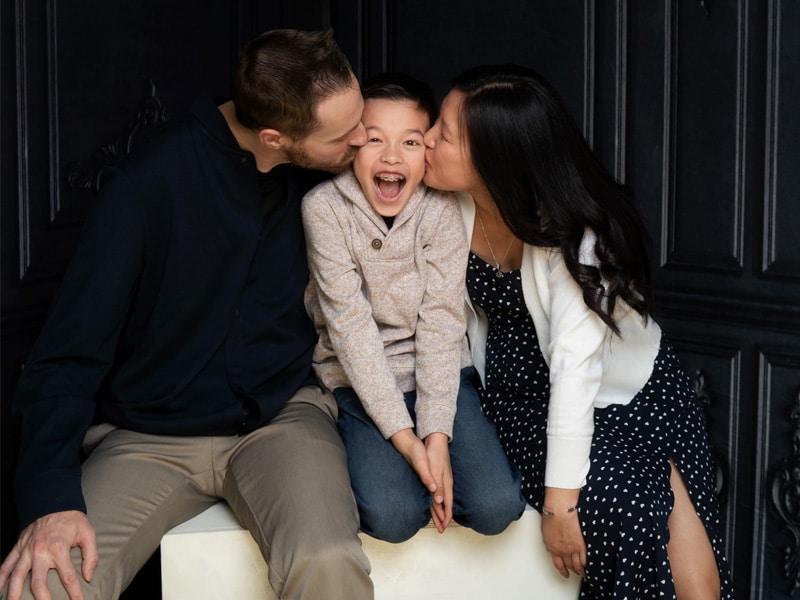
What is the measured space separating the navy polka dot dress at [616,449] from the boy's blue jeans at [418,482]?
88 millimetres

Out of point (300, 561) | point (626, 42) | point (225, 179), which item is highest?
point (626, 42)

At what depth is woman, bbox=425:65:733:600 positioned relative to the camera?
1.97 m

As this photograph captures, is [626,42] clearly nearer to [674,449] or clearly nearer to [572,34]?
[572,34]

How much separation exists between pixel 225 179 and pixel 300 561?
0.77 meters

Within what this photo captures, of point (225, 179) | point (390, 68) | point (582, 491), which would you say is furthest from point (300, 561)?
point (390, 68)

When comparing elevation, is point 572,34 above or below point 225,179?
above

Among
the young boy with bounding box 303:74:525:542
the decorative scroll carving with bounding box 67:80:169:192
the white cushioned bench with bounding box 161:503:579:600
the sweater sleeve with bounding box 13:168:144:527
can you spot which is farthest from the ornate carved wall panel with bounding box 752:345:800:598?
the decorative scroll carving with bounding box 67:80:169:192

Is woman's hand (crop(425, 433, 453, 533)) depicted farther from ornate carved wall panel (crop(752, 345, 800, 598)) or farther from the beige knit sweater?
ornate carved wall panel (crop(752, 345, 800, 598))

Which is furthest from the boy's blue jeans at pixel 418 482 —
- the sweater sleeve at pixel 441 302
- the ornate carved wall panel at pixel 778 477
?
the ornate carved wall panel at pixel 778 477

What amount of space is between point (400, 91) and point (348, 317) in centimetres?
50

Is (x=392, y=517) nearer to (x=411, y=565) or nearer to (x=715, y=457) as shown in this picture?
(x=411, y=565)

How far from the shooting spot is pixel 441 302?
7.08ft

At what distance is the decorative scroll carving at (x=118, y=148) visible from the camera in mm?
2301

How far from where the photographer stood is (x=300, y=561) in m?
1.74
